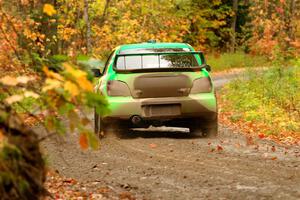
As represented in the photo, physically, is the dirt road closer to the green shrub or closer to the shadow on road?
the shadow on road

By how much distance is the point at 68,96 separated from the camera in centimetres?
385

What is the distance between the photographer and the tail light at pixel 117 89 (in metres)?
10.9

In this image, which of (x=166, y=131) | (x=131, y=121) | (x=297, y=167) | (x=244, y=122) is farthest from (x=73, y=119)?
(x=244, y=122)

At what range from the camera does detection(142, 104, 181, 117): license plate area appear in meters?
10.8

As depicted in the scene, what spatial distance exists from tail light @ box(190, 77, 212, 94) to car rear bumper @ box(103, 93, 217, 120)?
9 centimetres

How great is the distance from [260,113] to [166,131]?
2836mm

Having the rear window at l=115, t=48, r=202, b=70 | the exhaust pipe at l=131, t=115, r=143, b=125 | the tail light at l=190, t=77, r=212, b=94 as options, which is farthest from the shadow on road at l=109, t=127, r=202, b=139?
the rear window at l=115, t=48, r=202, b=70

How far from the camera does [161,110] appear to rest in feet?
35.4

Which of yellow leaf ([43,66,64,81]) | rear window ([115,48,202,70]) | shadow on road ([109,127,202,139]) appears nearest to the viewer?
yellow leaf ([43,66,64,81])

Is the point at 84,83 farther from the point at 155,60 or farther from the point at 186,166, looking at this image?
the point at 155,60

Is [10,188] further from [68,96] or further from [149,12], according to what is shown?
[149,12]

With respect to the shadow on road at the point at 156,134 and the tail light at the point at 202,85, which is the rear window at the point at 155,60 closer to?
the tail light at the point at 202,85

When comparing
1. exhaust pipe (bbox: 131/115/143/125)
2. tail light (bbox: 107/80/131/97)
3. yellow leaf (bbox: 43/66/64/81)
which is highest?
yellow leaf (bbox: 43/66/64/81)

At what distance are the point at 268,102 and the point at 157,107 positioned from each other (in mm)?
6206
